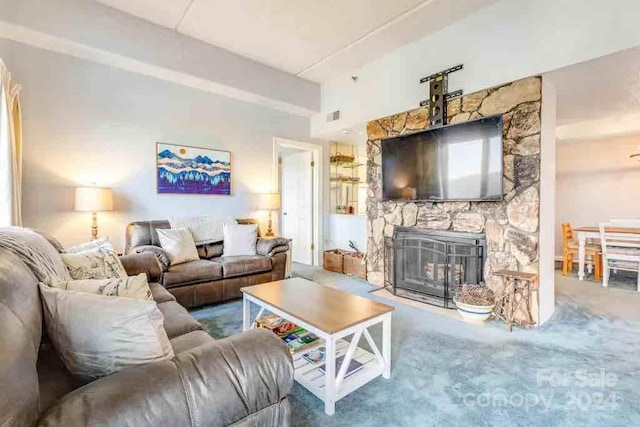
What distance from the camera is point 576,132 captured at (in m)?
4.93

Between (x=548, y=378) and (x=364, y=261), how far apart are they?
2625 mm

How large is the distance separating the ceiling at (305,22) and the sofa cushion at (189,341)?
3.00 meters

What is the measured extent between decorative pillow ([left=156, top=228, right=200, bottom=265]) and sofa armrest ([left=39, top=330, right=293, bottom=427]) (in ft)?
7.77

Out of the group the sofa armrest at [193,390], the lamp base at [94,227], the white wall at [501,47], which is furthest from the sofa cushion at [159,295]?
the white wall at [501,47]

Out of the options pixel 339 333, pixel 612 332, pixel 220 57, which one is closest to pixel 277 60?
pixel 220 57

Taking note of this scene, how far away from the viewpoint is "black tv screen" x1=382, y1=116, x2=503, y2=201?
290 centimetres

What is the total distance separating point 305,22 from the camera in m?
3.22

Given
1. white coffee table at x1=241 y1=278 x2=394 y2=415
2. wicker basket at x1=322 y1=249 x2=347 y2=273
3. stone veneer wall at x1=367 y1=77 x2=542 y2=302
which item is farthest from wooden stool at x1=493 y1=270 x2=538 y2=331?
wicker basket at x1=322 y1=249 x2=347 y2=273

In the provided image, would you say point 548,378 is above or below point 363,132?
below

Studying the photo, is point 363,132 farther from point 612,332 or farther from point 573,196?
point 573,196

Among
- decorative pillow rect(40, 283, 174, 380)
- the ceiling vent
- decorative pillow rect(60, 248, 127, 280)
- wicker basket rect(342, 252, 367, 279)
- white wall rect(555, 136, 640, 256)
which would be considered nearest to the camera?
decorative pillow rect(40, 283, 174, 380)

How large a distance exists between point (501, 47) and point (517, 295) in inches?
92.5

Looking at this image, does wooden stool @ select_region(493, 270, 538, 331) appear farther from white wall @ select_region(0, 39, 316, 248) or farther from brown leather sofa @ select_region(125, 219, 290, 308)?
white wall @ select_region(0, 39, 316, 248)

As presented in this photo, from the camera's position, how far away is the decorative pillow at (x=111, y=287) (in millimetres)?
1177
